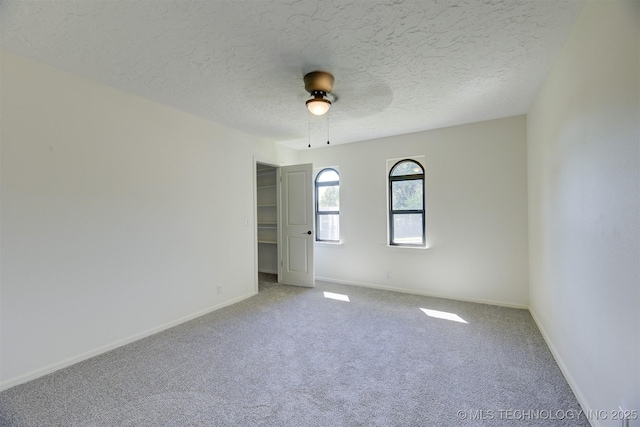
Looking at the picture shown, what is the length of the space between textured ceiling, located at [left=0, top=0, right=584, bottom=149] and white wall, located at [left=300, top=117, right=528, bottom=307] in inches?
30.7

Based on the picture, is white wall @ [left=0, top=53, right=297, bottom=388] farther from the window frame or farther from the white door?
the window frame

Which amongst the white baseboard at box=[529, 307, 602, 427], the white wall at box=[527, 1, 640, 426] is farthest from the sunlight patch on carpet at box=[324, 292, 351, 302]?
the white wall at box=[527, 1, 640, 426]

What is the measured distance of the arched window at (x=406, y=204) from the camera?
14.5 feet

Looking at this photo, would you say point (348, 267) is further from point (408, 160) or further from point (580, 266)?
point (580, 266)

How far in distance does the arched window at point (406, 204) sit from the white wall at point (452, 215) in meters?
0.14

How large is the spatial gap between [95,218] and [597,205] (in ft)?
12.3

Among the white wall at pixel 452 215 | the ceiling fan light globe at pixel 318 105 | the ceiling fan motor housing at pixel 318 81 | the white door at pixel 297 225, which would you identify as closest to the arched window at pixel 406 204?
the white wall at pixel 452 215

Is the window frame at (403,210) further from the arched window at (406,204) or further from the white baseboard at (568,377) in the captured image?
the white baseboard at (568,377)

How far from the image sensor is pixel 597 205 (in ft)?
5.25

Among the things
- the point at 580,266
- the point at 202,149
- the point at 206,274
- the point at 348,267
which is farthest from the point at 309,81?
the point at 348,267

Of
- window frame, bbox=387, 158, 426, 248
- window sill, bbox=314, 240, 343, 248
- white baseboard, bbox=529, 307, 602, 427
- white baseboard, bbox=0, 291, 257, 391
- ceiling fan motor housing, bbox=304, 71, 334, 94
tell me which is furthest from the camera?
window sill, bbox=314, 240, 343, 248

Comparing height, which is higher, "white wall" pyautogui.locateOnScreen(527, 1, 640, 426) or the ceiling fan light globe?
the ceiling fan light globe

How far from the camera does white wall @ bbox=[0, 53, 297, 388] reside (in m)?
2.16

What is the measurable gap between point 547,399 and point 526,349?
0.76 meters
